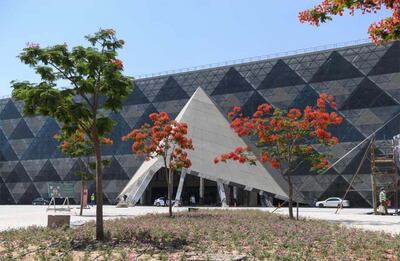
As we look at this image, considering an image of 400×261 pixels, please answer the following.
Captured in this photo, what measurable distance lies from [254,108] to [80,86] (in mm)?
43057

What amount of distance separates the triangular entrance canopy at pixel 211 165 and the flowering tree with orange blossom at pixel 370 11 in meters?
35.1

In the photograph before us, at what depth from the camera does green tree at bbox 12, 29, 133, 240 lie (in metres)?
14.0

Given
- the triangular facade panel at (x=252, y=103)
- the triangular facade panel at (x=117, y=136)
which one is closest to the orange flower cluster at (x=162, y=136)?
the triangular facade panel at (x=252, y=103)

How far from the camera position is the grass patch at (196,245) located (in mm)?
11102

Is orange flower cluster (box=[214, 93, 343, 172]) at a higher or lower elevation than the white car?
higher

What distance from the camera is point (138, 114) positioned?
209 feet

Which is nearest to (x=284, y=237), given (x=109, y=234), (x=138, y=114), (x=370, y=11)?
(x=109, y=234)

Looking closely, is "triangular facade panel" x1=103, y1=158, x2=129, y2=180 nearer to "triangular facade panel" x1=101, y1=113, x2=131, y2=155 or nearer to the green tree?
"triangular facade panel" x1=101, y1=113, x2=131, y2=155

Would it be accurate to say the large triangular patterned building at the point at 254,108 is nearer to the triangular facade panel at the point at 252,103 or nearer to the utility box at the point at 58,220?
the triangular facade panel at the point at 252,103

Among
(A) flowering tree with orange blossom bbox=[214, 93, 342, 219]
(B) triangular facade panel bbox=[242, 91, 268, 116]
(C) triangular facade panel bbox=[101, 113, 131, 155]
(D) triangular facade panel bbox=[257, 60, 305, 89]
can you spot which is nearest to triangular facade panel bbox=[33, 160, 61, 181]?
(C) triangular facade panel bbox=[101, 113, 131, 155]

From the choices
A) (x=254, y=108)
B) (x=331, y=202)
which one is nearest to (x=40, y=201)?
(x=254, y=108)

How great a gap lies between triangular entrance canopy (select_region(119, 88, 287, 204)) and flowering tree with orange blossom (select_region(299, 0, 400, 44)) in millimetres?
35088

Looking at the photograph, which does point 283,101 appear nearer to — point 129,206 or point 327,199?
point 327,199

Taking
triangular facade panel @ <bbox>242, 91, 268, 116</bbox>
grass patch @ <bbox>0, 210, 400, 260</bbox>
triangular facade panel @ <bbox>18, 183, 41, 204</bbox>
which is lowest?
grass patch @ <bbox>0, 210, 400, 260</bbox>
